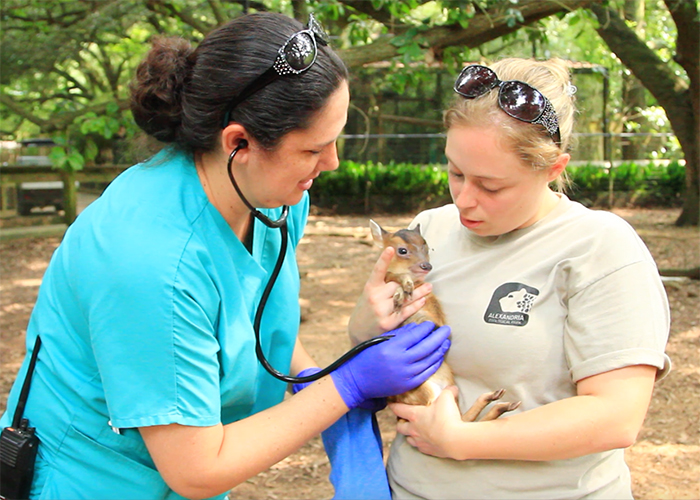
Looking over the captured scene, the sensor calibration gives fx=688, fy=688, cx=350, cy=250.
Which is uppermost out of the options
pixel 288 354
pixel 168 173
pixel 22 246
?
pixel 168 173

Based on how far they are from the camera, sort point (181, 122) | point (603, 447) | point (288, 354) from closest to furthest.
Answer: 1. point (603, 447)
2. point (181, 122)
3. point (288, 354)

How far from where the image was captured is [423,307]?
2400mm

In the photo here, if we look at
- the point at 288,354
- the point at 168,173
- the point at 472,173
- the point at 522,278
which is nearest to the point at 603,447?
the point at 522,278

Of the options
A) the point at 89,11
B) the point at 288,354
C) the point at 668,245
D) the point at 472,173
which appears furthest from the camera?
the point at 668,245

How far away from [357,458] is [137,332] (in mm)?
821

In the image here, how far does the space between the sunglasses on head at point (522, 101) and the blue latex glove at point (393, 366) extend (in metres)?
0.67

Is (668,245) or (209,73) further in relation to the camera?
(668,245)

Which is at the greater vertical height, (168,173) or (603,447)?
(168,173)

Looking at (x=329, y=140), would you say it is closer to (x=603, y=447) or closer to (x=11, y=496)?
(x=603, y=447)

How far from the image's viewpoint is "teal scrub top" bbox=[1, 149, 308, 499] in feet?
5.90

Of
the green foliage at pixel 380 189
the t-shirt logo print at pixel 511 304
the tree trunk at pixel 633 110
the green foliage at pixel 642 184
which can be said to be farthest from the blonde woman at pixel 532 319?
the tree trunk at pixel 633 110

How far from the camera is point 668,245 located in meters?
9.74

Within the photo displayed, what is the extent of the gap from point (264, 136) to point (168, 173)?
1.06 ft

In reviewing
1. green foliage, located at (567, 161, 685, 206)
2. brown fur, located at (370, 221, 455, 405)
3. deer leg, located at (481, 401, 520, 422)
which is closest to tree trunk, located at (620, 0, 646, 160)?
green foliage, located at (567, 161, 685, 206)
